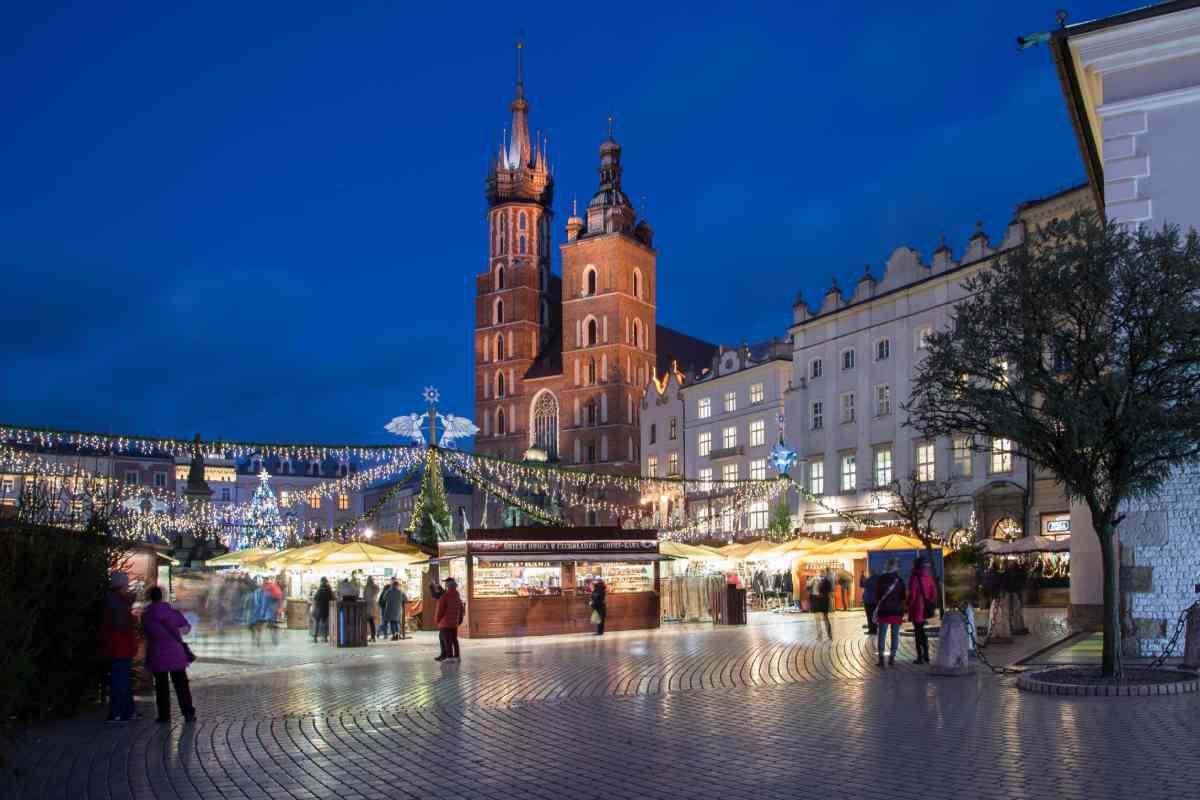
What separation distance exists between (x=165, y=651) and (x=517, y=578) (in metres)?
16.1

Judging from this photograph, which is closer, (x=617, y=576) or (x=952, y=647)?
(x=952, y=647)

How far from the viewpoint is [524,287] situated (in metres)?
103

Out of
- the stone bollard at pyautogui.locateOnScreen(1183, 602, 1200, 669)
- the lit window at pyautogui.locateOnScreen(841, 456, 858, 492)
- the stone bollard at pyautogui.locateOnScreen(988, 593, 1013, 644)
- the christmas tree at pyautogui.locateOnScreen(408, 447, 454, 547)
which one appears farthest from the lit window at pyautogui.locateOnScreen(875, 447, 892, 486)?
the stone bollard at pyautogui.locateOnScreen(1183, 602, 1200, 669)

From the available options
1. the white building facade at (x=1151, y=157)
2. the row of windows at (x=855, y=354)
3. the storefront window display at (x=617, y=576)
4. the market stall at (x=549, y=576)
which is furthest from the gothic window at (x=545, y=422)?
the white building facade at (x=1151, y=157)

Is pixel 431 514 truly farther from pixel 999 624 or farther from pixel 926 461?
pixel 999 624

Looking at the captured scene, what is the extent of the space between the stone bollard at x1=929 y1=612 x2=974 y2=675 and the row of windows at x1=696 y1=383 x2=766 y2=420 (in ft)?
144

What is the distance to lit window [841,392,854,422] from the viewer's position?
Answer: 5075cm

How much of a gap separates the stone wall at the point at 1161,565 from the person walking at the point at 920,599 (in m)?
2.71

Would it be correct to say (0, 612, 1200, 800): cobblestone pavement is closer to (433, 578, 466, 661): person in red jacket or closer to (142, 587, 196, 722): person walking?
(142, 587, 196, 722): person walking

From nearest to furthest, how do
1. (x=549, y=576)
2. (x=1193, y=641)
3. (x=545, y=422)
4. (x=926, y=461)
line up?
(x=1193, y=641), (x=549, y=576), (x=926, y=461), (x=545, y=422)

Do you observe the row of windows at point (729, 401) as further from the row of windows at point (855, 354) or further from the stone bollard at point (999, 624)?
the stone bollard at point (999, 624)

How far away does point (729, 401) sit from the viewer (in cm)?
6325

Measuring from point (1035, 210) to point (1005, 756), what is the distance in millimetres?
34827

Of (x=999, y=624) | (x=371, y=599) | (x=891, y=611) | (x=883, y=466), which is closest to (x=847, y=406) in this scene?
(x=883, y=466)
